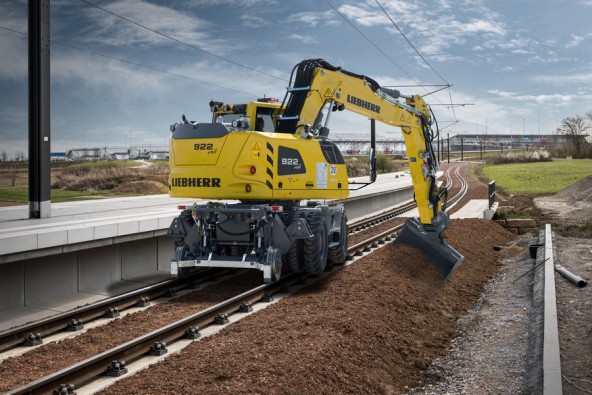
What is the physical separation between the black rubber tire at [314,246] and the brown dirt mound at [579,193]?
983 inches

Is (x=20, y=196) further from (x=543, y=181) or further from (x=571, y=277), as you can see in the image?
(x=543, y=181)

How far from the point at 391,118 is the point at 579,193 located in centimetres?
2572

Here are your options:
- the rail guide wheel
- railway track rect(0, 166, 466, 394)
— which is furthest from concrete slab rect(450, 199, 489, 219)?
the rail guide wheel

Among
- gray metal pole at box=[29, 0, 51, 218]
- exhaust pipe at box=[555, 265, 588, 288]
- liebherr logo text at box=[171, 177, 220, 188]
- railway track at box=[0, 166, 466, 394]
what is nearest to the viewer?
railway track at box=[0, 166, 466, 394]

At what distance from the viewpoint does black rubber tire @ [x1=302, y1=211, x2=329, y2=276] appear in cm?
1204

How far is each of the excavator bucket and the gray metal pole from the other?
8603 mm

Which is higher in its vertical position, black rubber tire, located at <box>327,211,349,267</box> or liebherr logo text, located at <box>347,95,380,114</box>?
liebherr logo text, located at <box>347,95,380,114</box>

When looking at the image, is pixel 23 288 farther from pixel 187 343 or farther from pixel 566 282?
pixel 566 282

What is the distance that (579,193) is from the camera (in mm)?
35500

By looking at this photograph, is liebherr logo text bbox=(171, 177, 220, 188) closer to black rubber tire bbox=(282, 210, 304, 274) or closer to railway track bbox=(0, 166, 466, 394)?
black rubber tire bbox=(282, 210, 304, 274)

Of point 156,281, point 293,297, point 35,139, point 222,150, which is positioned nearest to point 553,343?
point 293,297

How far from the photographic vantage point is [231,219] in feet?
38.2

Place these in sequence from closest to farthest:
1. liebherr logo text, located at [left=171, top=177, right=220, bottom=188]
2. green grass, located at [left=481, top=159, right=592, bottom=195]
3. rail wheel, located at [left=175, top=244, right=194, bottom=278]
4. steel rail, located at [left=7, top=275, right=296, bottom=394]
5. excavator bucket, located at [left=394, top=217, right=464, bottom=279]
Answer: steel rail, located at [left=7, top=275, right=296, bottom=394] < liebherr logo text, located at [left=171, top=177, right=220, bottom=188] < rail wheel, located at [left=175, top=244, right=194, bottom=278] < excavator bucket, located at [left=394, top=217, right=464, bottom=279] < green grass, located at [left=481, top=159, right=592, bottom=195]

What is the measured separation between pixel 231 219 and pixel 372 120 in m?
4.48
